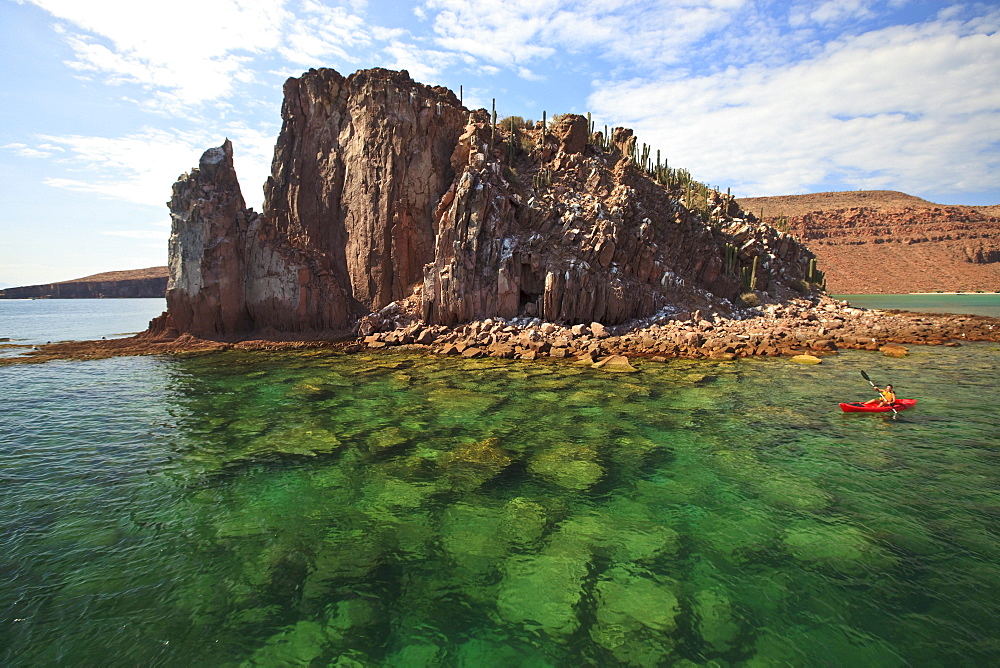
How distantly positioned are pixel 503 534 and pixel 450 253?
69.5 feet

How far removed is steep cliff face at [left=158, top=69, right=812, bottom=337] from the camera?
88.6 ft

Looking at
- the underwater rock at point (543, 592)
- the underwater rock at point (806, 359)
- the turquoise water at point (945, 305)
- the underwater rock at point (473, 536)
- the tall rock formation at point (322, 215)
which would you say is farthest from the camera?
the turquoise water at point (945, 305)

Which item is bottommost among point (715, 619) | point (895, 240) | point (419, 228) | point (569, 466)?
point (715, 619)

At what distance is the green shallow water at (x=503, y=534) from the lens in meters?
5.42

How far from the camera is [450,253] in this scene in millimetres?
26891

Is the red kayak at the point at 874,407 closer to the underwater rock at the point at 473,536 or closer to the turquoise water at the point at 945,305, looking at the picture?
the underwater rock at the point at 473,536

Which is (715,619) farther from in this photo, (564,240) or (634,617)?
(564,240)

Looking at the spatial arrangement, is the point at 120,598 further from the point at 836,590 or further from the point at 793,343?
the point at 793,343

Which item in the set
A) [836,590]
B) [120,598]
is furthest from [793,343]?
[120,598]

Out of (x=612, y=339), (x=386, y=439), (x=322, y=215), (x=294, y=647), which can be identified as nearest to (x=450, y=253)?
(x=612, y=339)

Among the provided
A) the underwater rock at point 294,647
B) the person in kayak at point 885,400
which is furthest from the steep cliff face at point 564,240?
the underwater rock at point 294,647

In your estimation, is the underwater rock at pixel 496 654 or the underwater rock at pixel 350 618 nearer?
the underwater rock at pixel 496 654

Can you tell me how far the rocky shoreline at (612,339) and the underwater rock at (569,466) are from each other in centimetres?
977

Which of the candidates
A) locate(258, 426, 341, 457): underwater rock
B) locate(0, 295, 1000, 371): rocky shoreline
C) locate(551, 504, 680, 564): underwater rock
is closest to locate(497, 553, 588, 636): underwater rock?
locate(551, 504, 680, 564): underwater rock
